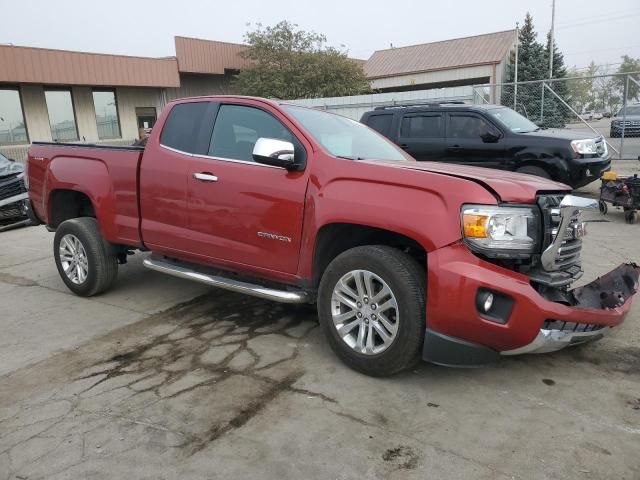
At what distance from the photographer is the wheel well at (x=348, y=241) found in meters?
3.54

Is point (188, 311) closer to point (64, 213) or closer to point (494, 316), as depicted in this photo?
point (64, 213)

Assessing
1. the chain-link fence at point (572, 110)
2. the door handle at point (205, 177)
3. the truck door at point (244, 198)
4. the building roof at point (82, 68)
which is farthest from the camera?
the building roof at point (82, 68)

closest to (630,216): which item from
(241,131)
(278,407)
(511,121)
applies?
(511,121)

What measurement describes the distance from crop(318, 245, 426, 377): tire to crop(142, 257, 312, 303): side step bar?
267 millimetres

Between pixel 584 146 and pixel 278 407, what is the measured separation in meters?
8.38

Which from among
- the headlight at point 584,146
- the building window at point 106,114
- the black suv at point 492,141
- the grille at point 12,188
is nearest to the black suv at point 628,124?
the headlight at point 584,146

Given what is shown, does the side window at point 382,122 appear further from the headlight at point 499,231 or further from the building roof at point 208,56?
the building roof at point 208,56

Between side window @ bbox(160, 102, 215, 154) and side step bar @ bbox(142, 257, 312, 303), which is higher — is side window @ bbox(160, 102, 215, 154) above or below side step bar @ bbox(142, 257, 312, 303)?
above

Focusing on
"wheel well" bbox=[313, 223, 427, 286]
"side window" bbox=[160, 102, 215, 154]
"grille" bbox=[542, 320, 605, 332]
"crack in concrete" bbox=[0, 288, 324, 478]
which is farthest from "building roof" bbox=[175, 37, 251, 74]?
"grille" bbox=[542, 320, 605, 332]

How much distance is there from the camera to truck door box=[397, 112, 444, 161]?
10086 mm

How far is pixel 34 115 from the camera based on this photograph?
20531mm

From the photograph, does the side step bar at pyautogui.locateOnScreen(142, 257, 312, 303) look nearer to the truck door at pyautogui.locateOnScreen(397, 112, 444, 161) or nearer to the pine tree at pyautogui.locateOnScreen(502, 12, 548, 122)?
the truck door at pyautogui.locateOnScreen(397, 112, 444, 161)

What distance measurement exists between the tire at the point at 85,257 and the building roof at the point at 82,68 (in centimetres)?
1636

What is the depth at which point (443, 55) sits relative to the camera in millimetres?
33719
